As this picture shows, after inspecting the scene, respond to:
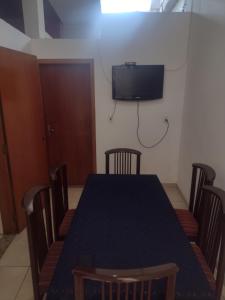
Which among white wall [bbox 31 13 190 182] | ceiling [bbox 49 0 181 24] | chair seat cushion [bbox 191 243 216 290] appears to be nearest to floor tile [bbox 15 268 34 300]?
chair seat cushion [bbox 191 243 216 290]

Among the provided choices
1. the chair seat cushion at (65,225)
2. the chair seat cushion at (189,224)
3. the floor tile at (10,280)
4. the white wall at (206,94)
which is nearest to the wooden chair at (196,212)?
the chair seat cushion at (189,224)

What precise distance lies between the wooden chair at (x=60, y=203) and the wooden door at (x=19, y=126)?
2.36 feet

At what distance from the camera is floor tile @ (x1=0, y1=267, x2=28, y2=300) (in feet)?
5.98

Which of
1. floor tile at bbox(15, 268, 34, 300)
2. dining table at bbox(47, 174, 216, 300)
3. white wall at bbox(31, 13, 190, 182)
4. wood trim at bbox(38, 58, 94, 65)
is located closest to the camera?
dining table at bbox(47, 174, 216, 300)

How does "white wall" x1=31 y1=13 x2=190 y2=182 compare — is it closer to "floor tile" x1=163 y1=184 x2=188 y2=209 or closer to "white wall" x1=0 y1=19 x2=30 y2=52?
"white wall" x1=0 y1=19 x2=30 y2=52

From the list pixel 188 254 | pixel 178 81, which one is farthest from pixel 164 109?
pixel 188 254

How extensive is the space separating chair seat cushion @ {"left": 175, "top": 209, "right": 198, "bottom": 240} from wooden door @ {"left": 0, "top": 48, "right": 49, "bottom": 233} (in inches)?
69.6

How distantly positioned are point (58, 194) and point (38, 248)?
0.56m

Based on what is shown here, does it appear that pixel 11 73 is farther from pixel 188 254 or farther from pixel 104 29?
pixel 188 254

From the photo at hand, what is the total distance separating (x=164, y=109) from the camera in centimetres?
341

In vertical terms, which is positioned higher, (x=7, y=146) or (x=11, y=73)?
(x=11, y=73)

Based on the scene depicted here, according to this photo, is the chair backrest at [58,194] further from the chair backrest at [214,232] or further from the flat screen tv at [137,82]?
the flat screen tv at [137,82]

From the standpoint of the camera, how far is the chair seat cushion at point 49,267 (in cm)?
136

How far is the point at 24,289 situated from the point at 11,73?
6.71ft
